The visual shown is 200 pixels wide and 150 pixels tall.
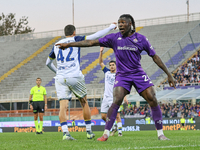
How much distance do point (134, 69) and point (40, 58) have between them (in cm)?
3859

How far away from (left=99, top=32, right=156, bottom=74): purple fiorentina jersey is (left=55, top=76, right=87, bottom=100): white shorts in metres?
1.61

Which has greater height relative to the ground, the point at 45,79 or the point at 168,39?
the point at 168,39

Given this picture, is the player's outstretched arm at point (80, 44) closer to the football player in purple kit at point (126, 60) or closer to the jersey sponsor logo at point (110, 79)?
the football player in purple kit at point (126, 60)

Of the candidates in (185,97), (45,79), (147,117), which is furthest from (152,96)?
(45,79)

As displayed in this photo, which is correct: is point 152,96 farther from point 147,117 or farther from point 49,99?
point 49,99

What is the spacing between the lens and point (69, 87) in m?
7.72

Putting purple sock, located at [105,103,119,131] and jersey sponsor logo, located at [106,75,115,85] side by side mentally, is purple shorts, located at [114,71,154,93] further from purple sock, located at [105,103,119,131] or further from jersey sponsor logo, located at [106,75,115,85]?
jersey sponsor logo, located at [106,75,115,85]

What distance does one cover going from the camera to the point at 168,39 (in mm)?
38531

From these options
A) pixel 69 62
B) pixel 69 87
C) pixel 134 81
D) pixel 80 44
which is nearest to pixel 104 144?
pixel 134 81

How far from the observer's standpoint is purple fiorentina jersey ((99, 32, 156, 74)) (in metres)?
6.26

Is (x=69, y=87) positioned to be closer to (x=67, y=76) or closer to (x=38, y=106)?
(x=67, y=76)

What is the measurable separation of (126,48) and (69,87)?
79.6 inches

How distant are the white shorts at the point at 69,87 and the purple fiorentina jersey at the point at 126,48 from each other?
1.61 m

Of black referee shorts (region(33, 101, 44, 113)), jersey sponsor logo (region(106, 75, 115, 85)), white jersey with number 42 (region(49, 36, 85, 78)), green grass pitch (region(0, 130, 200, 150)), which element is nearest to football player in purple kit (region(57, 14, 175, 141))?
green grass pitch (region(0, 130, 200, 150))
